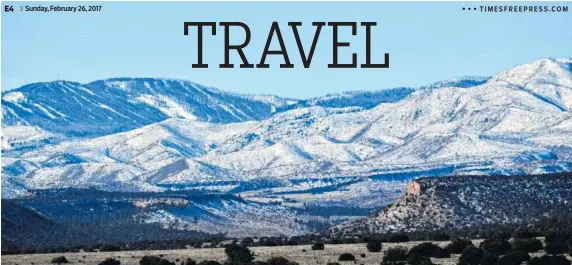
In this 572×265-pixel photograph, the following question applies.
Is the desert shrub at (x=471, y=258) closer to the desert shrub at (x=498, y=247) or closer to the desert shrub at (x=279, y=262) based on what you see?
the desert shrub at (x=498, y=247)

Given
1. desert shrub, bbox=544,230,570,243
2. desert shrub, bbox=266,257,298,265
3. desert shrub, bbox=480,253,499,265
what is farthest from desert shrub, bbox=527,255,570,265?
desert shrub, bbox=544,230,570,243

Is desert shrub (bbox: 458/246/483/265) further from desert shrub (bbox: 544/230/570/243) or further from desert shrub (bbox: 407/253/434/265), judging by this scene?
desert shrub (bbox: 544/230/570/243)

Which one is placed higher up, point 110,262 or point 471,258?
point 471,258

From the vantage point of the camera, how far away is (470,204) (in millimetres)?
158625

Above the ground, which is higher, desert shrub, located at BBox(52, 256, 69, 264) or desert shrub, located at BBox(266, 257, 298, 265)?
desert shrub, located at BBox(266, 257, 298, 265)

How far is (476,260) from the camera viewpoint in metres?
80.2

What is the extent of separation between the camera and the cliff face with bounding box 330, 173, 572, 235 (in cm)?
15000

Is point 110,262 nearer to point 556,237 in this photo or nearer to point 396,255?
point 396,255

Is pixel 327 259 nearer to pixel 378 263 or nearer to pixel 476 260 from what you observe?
pixel 378 263

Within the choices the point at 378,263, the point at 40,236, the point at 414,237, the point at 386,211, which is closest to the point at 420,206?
the point at 386,211

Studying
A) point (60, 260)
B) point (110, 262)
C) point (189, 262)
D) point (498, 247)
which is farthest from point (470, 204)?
point (189, 262)

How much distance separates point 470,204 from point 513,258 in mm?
80382

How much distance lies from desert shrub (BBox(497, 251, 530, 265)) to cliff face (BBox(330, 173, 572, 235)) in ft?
208

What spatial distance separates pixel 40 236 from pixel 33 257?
90.5m
